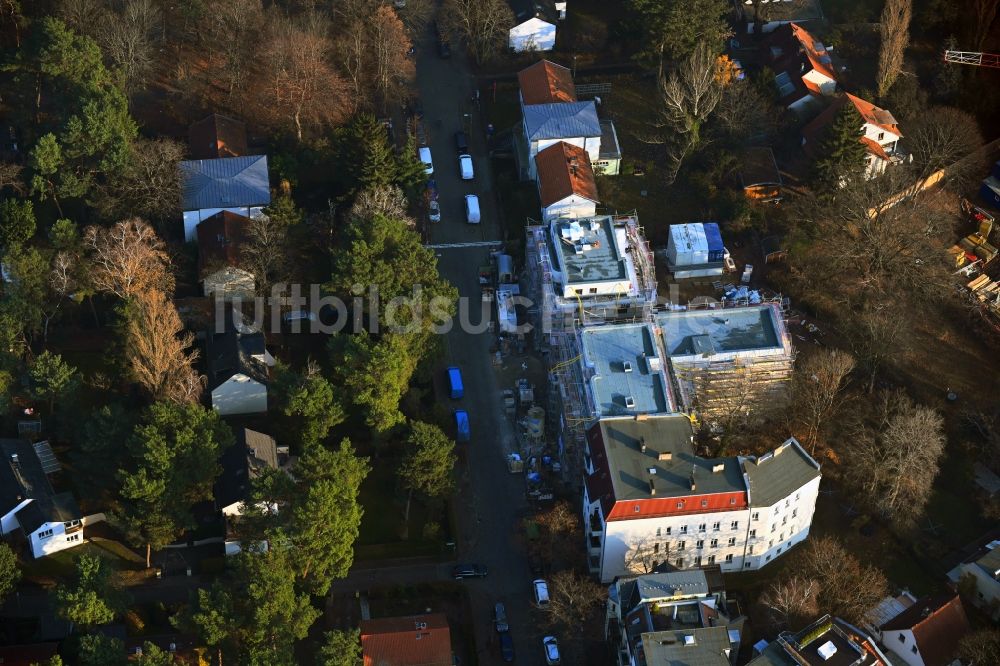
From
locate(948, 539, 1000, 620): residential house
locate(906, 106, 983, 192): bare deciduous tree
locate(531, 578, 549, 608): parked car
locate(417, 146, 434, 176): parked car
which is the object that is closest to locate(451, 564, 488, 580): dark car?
locate(531, 578, 549, 608): parked car

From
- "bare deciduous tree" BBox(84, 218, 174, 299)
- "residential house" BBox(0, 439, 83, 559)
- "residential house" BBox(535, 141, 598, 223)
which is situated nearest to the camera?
"residential house" BBox(0, 439, 83, 559)

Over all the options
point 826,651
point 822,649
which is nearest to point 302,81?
point 822,649

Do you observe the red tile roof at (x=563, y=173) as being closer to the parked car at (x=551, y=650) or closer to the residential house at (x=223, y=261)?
the residential house at (x=223, y=261)

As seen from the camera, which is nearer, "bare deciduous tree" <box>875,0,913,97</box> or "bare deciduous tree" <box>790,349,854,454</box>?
"bare deciduous tree" <box>790,349,854,454</box>

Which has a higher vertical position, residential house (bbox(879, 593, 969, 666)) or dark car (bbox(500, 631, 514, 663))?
dark car (bbox(500, 631, 514, 663))

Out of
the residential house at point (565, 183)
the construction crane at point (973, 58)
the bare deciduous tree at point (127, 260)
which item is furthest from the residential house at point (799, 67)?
the bare deciduous tree at point (127, 260)

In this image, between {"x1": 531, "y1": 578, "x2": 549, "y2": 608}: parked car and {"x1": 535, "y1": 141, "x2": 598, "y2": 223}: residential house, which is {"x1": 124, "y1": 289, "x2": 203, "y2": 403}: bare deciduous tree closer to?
{"x1": 531, "y1": 578, "x2": 549, "y2": 608}: parked car

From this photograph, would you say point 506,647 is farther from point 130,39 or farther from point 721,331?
point 130,39
